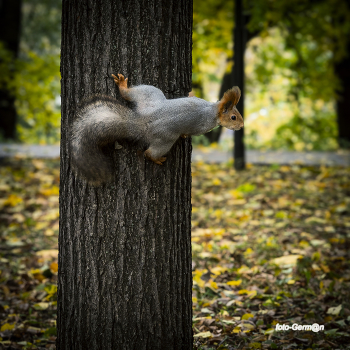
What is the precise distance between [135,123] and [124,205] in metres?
0.38

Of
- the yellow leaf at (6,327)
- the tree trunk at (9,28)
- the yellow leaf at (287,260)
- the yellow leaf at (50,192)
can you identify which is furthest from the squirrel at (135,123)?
the tree trunk at (9,28)

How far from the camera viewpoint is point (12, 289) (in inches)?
117

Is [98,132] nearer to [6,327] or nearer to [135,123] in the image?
[135,123]

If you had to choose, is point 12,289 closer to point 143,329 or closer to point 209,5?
point 143,329

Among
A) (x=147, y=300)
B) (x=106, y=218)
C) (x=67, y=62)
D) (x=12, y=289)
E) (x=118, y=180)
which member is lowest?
(x=12, y=289)

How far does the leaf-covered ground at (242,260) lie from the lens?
7.98ft

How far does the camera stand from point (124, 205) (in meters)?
1.84

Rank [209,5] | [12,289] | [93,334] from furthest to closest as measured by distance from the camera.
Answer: [209,5] → [12,289] → [93,334]

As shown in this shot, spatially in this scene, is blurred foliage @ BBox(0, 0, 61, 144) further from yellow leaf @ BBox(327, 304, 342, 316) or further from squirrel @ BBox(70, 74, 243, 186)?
yellow leaf @ BBox(327, 304, 342, 316)

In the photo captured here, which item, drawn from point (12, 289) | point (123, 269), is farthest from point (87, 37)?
point (12, 289)

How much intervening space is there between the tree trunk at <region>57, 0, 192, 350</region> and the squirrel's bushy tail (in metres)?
0.07

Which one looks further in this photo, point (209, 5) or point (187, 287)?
point (209, 5)

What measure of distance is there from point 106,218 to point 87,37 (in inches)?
33.4

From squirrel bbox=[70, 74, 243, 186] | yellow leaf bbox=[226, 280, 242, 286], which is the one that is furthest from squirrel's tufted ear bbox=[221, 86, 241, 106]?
yellow leaf bbox=[226, 280, 242, 286]
